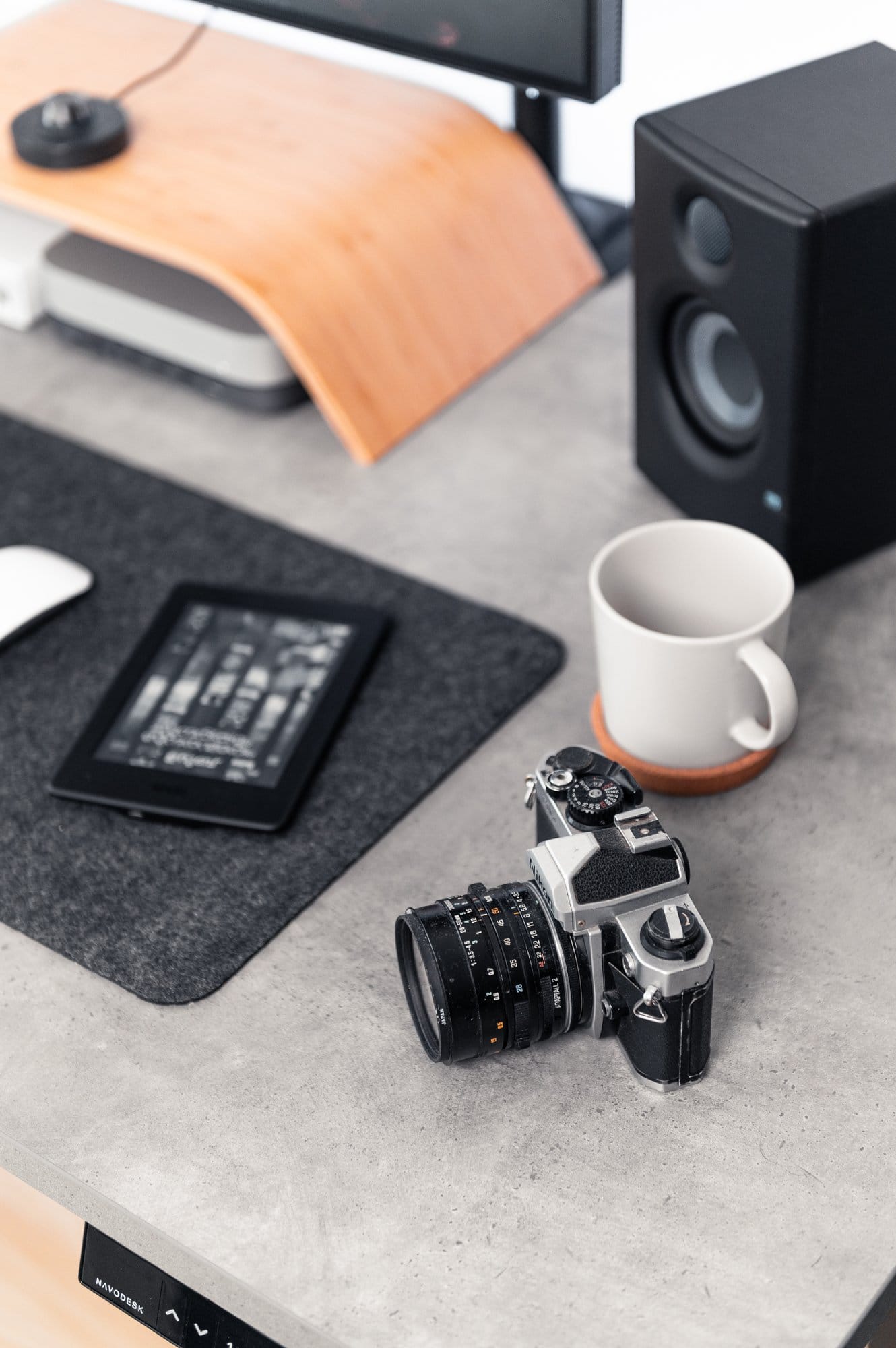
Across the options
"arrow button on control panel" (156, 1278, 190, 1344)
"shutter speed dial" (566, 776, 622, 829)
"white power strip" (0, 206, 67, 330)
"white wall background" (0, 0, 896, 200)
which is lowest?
"arrow button on control panel" (156, 1278, 190, 1344)

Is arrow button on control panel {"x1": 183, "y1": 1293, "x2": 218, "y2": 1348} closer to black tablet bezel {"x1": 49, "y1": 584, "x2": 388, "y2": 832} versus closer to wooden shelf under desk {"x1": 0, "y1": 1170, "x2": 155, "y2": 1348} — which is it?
wooden shelf under desk {"x1": 0, "y1": 1170, "x2": 155, "y2": 1348}

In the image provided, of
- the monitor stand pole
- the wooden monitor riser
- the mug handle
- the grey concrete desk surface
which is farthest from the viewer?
the monitor stand pole

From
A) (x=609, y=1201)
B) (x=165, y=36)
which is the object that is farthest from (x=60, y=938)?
(x=165, y=36)

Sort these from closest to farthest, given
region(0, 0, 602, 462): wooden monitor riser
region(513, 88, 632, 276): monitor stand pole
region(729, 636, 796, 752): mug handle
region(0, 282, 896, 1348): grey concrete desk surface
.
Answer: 1. region(0, 282, 896, 1348): grey concrete desk surface
2. region(729, 636, 796, 752): mug handle
3. region(0, 0, 602, 462): wooden monitor riser
4. region(513, 88, 632, 276): monitor stand pole

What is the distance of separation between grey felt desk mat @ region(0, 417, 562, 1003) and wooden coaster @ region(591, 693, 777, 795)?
9cm

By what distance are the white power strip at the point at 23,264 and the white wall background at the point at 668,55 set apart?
0.24m

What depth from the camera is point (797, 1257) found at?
0.56 m

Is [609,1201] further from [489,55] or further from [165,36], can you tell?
[165,36]

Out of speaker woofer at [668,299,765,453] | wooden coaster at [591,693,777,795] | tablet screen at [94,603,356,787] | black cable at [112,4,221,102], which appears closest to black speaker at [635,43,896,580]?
speaker woofer at [668,299,765,453]

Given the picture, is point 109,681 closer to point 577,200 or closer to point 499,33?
point 499,33

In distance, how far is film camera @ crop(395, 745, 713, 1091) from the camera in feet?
1.92

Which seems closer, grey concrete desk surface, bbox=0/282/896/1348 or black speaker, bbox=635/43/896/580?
grey concrete desk surface, bbox=0/282/896/1348

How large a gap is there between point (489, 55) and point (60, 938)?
59 centimetres

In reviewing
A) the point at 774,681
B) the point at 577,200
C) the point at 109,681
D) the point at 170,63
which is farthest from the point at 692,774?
the point at 170,63
